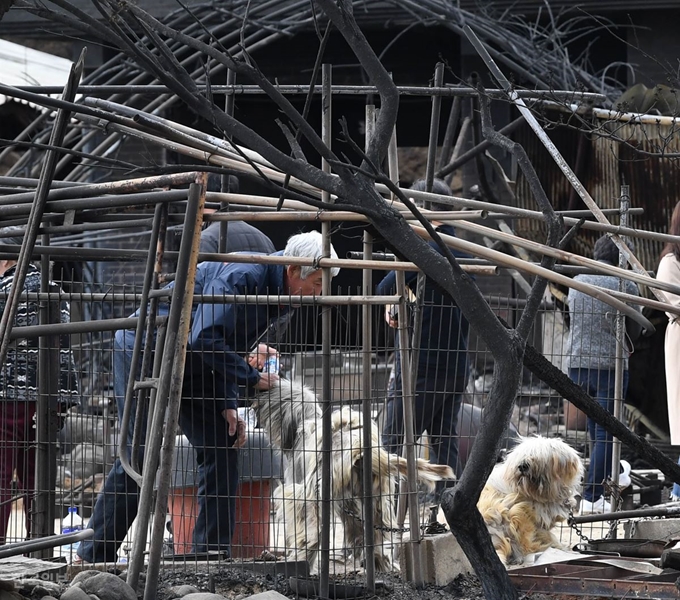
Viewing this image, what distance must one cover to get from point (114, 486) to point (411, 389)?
1.61 m

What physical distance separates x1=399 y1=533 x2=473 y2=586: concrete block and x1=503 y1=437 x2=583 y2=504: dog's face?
838mm

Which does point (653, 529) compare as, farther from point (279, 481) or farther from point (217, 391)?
point (217, 391)

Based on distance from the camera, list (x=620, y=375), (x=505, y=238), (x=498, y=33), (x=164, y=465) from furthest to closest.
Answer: (x=498, y=33) < (x=620, y=375) < (x=505, y=238) < (x=164, y=465)

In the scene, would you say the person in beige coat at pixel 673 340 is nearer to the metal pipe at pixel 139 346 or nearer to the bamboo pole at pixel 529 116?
the bamboo pole at pixel 529 116

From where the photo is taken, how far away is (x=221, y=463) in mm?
5465

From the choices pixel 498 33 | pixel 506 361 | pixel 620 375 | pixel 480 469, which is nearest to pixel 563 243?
pixel 506 361

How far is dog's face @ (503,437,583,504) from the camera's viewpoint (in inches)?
236

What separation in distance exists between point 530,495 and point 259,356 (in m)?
1.77

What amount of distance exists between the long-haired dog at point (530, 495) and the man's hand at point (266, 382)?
143 cm

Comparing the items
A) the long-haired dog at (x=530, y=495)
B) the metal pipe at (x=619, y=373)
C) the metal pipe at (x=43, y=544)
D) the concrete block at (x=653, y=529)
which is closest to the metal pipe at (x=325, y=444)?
the long-haired dog at (x=530, y=495)

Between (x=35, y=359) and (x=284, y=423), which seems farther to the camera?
(x=35, y=359)

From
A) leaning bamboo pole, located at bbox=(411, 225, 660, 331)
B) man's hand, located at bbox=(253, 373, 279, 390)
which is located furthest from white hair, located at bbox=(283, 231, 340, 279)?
leaning bamboo pole, located at bbox=(411, 225, 660, 331)

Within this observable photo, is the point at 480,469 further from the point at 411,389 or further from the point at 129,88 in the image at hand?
the point at 129,88

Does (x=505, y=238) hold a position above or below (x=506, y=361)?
above
